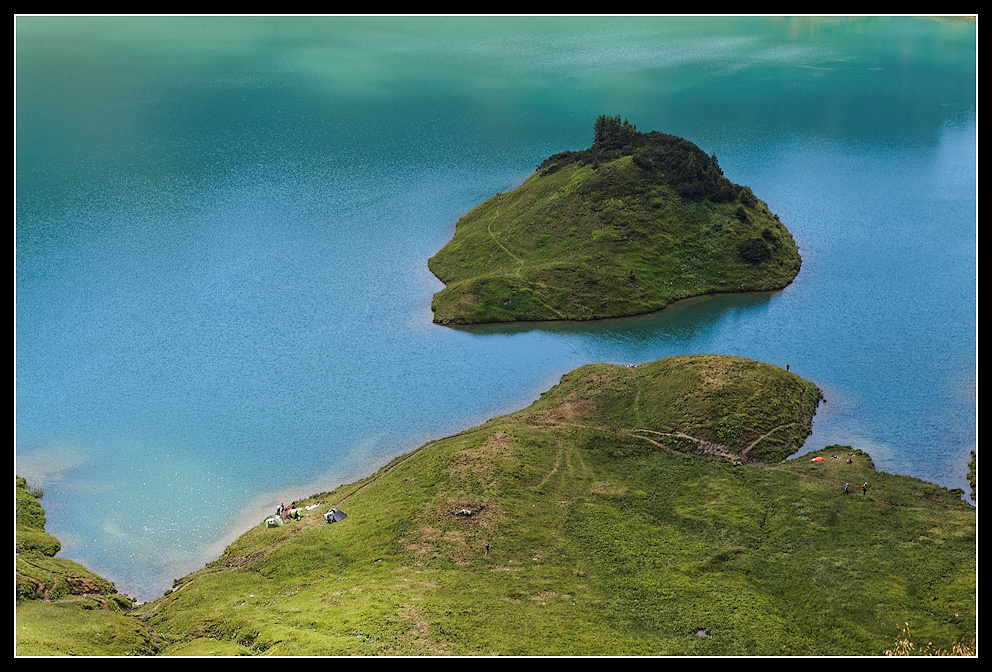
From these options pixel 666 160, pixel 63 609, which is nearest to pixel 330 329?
pixel 63 609

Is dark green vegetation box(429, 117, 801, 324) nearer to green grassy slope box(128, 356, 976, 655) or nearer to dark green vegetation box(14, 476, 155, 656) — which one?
green grassy slope box(128, 356, 976, 655)

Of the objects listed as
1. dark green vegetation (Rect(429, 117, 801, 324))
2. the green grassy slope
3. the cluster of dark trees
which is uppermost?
the cluster of dark trees

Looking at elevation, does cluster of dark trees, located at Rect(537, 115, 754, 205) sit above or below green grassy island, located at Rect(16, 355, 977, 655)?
above

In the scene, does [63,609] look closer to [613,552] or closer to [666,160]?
[613,552]

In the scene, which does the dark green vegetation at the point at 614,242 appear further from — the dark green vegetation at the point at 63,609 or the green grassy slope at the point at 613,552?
the dark green vegetation at the point at 63,609

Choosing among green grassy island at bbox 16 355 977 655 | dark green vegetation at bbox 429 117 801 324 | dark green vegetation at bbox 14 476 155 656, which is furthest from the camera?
dark green vegetation at bbox 429 117 801 324

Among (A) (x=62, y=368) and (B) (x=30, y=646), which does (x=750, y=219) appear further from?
(B) (x=30, y=646)

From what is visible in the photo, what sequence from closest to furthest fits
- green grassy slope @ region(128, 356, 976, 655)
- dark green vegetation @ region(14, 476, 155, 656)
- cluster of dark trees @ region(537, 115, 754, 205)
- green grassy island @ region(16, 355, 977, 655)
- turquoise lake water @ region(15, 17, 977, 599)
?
dark green vegetation @ region(14, 476, 155, 656) → green grassy island @ region(16, 355, 977, 655) → green grassy slope @ region(128, 356, 976, 655) → turquoise lake water @ region(15, 17, 977, 599) → cluster of dark trees @ region(537, 115, 754, 205)

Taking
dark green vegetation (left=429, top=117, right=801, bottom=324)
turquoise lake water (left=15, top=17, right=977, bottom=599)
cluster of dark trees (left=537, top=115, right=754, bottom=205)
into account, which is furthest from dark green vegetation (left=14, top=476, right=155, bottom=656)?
cluster of dark trees (left=537, top=115, right=754, bottom=205)
